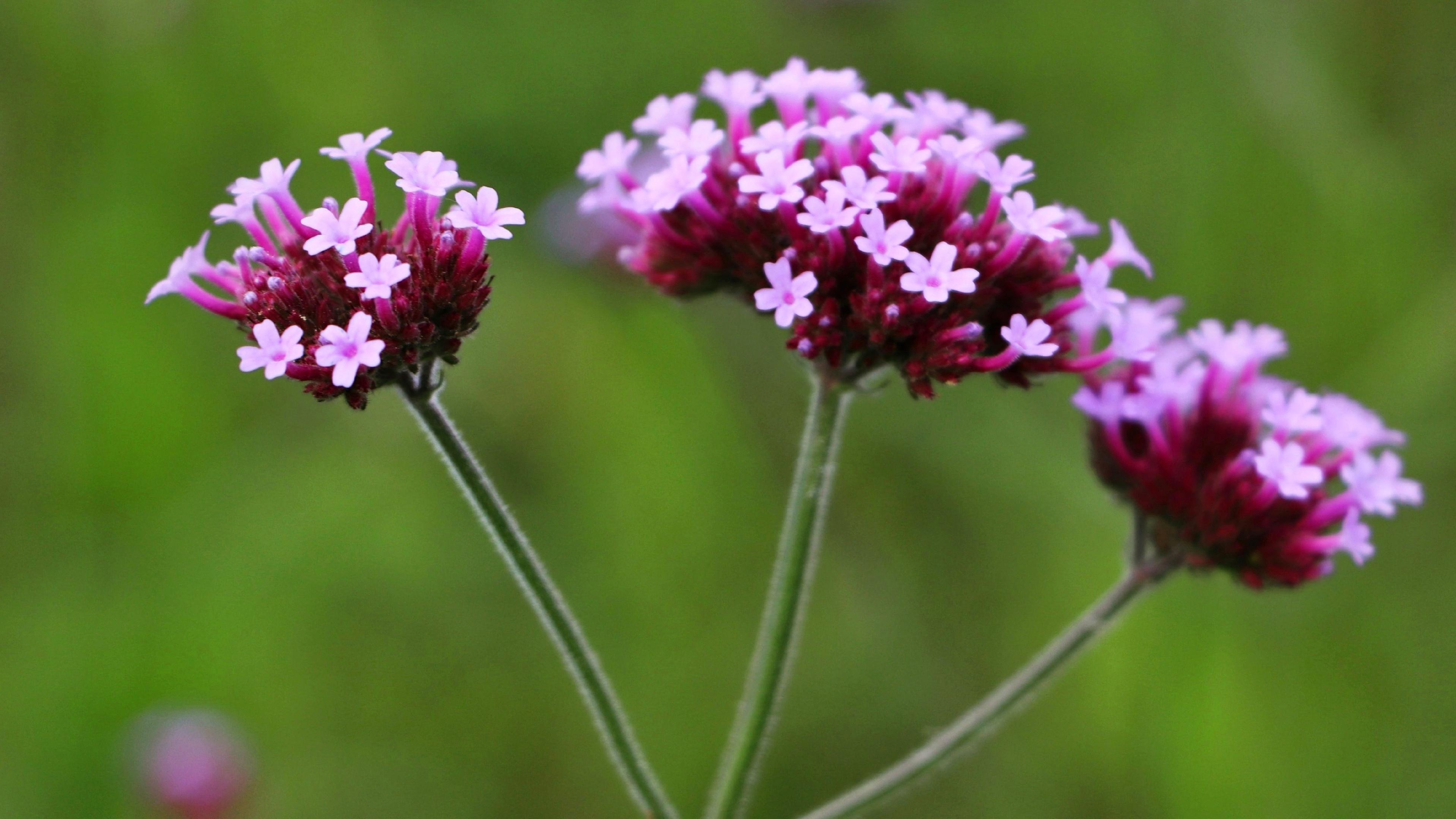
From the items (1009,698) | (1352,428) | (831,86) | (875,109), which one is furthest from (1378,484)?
(831,86)

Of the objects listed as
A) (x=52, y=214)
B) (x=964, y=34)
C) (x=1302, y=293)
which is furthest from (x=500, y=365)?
(x=1302, y=293)

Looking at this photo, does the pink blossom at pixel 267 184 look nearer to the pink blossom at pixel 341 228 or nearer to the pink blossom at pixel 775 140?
the pink blossom at pixel 341 228

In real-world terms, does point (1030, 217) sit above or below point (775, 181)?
below

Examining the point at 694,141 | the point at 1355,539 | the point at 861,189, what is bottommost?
the point at 1355,539

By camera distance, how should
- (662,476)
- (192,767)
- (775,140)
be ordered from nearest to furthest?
(775,140)
(192,767)
(662,476)

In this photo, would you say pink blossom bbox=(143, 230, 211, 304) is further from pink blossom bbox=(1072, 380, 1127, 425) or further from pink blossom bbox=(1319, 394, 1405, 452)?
pink blossom bbox=(1319, 394, 1405, 452)

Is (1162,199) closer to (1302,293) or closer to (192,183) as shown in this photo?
(1302,293)

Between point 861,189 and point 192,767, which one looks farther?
point 192,767

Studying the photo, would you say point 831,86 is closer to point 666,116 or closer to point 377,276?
point 666,116
